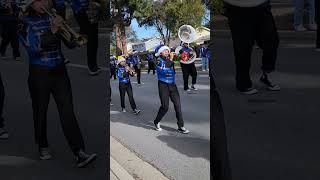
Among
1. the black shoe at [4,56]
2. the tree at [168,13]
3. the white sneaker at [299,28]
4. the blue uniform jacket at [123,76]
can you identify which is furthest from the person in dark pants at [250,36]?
the blue uniform jacket at [123,76]

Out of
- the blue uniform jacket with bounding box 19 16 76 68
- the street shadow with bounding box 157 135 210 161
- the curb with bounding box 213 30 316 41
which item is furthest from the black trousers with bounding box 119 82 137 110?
the curb with bounding box 213 30 316 41

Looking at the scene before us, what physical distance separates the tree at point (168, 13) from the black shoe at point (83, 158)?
112 centimetres

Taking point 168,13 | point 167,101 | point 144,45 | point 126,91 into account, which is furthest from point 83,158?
point 126,91

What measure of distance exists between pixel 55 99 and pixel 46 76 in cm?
16

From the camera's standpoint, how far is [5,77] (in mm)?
3072

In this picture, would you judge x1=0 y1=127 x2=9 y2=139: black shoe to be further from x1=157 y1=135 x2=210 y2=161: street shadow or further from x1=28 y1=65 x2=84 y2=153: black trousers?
x1=157 y1=135 x2=210 y2=161: street shadow

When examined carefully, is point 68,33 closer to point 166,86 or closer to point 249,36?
point 249,36

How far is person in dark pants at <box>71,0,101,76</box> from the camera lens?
3051mm

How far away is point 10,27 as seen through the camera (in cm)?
303

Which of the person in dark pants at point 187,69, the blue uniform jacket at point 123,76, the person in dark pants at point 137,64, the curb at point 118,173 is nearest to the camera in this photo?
the person in dark pants at point 187,69

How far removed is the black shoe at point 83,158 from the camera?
3.14 m

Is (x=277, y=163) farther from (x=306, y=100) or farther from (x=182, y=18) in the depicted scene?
(x=182, y=18)

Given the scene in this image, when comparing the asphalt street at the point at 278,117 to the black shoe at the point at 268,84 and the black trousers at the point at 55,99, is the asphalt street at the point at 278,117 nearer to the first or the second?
the black shoe at the point at 268,84

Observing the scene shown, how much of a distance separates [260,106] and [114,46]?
2146 mm
